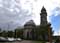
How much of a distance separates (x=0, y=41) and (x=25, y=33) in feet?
47.7

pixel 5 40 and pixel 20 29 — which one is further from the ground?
pixel 20 29

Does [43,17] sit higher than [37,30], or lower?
higher

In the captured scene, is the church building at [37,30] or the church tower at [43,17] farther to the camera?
the church tower at [43,17]

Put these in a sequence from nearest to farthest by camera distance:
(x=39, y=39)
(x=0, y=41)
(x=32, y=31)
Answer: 1. (x=0, y=41)
2. (x=39, y=39)
3. (x=32, y=31)

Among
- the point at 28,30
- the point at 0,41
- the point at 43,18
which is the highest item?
the point at 43,18

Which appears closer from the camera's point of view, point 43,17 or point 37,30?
point 37,30

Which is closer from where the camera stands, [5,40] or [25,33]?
[5,40]

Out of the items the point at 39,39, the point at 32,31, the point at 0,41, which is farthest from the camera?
the point at 32,31

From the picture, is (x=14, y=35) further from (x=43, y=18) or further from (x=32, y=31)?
(x=43, y=18)

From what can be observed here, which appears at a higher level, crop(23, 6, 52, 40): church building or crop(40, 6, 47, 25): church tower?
crop(40, 6, 47, 25): church tower

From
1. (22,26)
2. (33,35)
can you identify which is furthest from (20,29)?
(33,35)

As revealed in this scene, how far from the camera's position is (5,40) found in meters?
43.2

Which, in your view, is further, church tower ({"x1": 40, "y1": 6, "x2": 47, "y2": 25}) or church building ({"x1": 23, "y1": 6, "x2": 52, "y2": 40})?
church tower ({"x1": 40, "y1": 6, "x2": 47, "y2": 25})

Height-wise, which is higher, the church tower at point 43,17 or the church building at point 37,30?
the church tower at point 43,17
